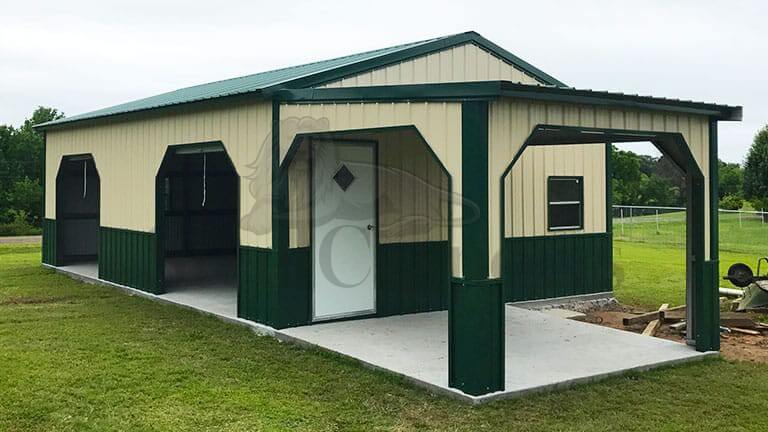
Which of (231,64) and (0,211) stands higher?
(231,64)

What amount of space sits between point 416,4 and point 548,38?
288cm

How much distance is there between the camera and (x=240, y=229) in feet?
28.2

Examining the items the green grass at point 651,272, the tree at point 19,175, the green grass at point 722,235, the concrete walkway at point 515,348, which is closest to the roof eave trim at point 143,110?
the concrete walkway at point 515,348

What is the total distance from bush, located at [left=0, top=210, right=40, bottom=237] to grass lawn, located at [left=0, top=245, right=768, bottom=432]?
2110 centimetres

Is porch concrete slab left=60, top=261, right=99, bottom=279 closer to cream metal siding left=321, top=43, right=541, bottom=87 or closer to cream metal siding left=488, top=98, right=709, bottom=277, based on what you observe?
cream metal siding left=321, top=43, right=541, bottom=87

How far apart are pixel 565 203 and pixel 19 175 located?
80.9ft

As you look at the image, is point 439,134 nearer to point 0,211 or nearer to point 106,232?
point 106,232

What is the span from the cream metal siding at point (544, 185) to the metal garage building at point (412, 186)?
0.08ft

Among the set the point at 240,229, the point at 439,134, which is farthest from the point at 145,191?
the point at 439,134

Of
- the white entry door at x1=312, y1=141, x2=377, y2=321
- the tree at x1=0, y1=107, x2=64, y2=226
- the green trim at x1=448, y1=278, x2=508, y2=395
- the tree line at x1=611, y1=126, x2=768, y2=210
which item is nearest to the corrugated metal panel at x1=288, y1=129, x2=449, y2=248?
the white entry door at x1=312, y1=141, x2=377, y2=321

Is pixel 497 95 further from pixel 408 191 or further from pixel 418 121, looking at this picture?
pixel 408 191

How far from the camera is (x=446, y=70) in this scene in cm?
945

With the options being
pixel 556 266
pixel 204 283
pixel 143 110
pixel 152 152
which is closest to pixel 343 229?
pixel 556 266

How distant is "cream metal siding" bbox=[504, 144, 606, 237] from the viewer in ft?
32.7
